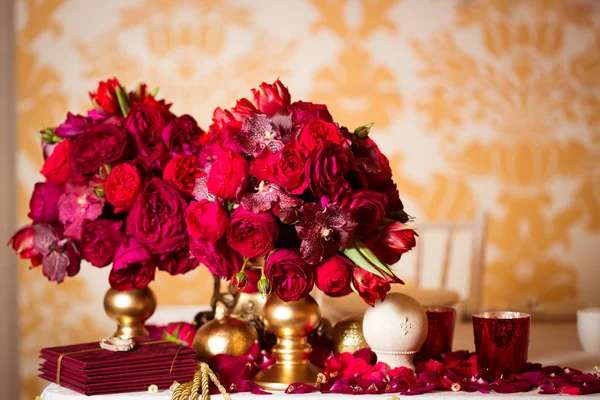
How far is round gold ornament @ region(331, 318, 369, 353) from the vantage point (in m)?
1.12

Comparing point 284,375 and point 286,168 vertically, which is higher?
point 286,168

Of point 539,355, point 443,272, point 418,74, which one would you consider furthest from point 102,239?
point 418,74

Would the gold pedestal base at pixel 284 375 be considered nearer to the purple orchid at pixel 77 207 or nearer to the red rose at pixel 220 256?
the red rose at pixel 220 256

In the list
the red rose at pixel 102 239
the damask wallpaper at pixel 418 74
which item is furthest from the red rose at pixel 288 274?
the damask wallpaper at pixel 418 74

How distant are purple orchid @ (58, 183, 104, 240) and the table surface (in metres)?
0.27

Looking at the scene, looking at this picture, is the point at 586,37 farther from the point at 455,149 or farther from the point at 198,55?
the point at 198,55

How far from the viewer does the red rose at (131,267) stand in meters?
1.15

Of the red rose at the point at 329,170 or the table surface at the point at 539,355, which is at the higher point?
the red rose at the point at 329,170

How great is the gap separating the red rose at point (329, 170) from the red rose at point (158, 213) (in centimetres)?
25

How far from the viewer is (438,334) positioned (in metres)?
1.11

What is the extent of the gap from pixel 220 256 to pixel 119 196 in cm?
22

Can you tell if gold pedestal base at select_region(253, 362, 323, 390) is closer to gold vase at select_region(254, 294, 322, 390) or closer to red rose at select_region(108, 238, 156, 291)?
gold vase at select_region(254, 294, 322, 390)

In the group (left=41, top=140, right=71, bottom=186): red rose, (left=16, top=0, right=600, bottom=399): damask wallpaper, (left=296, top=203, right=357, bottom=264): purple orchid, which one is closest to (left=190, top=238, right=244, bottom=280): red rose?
(left=296, top=203, right=357, bottom=264): purple orchid

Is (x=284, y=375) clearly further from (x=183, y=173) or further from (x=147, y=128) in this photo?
(x=147, y=128)
